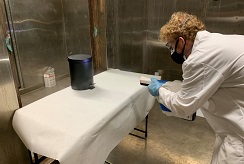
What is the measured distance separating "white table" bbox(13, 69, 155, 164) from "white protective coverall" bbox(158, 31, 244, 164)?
16.4 inches

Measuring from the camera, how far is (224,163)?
3.39 ft

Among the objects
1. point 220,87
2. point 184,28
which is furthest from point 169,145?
point 184,28

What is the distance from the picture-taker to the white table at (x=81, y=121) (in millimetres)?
987

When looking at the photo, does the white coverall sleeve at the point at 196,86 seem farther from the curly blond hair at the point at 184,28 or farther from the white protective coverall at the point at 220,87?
the curly blond hair at the point at 184,28

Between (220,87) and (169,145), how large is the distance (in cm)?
123

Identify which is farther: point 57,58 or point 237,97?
point 57,58

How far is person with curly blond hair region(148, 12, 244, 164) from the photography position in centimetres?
92

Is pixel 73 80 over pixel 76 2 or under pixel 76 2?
under

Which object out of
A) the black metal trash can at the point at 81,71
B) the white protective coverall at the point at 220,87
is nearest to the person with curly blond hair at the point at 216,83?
the white protective coverall at the point at 220,87

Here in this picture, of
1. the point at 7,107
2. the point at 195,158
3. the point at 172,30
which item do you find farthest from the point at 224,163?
the point at 7,107

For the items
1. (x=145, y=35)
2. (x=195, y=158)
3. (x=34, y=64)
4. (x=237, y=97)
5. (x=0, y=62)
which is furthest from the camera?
(x=145, y=35)

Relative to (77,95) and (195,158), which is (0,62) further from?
(195,158)

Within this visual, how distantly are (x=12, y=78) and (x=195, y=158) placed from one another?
5.44 ft

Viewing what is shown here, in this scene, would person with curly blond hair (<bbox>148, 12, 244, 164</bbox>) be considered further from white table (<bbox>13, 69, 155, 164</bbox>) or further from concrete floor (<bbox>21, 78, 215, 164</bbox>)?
concrete floor (<bbox>21, 78, 215, 164</bbox>)
